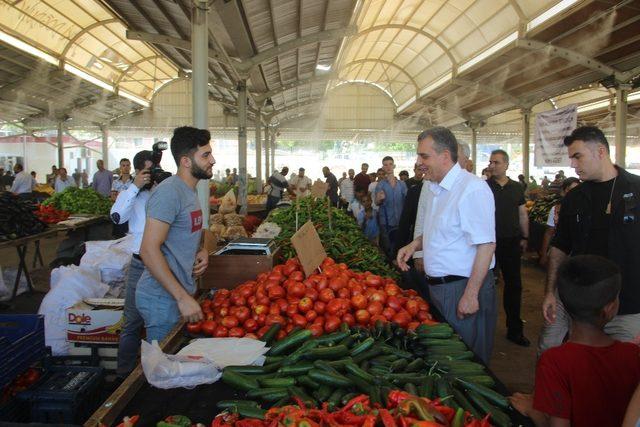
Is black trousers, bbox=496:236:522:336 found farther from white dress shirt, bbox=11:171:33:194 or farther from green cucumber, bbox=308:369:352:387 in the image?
white dress shirt, bbox=11:171:33:194

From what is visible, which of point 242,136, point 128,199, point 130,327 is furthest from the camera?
point 242,136

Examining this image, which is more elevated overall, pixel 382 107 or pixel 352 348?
pixel 382 107

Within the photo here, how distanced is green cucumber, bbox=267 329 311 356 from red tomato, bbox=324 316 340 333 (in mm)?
283

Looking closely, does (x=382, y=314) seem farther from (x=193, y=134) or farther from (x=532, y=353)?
(x=532, y=353)

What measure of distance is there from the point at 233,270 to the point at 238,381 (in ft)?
6.47

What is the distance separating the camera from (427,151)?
2.80 m

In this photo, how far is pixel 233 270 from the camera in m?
4.01

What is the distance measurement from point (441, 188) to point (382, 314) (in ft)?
2.87

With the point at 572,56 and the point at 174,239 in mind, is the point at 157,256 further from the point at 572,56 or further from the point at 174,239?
the point at 572,56

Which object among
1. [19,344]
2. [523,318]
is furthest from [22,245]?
[523,318]

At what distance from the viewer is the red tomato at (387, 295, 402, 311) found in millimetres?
3055

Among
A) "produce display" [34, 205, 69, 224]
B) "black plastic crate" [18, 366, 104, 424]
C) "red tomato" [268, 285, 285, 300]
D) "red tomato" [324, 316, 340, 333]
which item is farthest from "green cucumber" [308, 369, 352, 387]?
"produce display" [34, 205, 69, 224]

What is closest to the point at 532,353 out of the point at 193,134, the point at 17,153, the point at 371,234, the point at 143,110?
the point at 193,134

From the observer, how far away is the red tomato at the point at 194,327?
2871 millimetres
